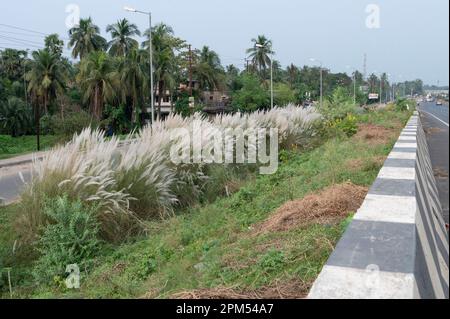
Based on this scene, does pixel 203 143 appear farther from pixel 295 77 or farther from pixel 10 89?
pixel 295 77

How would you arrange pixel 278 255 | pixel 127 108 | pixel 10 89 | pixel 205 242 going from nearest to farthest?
pixel 278 255, pixel 205 242, pixel 127 108, pixel 10 89

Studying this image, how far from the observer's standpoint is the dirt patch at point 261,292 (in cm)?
268

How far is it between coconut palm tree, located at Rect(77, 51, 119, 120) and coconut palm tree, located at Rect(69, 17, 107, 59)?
9368mm

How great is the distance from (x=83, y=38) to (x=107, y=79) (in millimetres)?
12208

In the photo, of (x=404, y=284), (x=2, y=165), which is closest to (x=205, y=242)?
(x=404, y=284)

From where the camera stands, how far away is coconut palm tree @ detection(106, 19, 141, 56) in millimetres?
45531

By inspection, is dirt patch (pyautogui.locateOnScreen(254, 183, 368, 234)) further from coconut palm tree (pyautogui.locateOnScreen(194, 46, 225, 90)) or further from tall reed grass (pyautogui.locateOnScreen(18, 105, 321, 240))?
coconut palm tree (pyautogui.locateOnScreen(194, 46, 225, 90))

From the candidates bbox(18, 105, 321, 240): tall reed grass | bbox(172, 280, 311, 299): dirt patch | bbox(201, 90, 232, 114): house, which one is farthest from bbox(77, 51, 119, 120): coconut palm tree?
bbox(172, 280, 311, 299): dirt patch

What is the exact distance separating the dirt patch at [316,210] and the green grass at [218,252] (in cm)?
17

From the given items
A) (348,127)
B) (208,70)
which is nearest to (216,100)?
(208,70)

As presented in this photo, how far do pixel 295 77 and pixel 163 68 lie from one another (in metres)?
50.5

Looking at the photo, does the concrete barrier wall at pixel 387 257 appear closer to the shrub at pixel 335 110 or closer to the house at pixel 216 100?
the shrub at pixel 335 110

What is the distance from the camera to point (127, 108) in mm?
44344

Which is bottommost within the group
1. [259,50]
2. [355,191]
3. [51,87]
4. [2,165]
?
[2,165]
